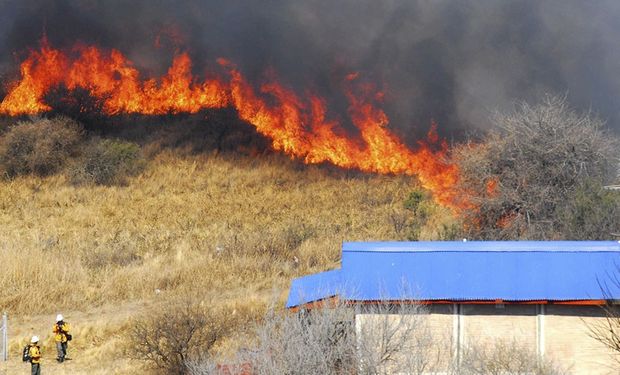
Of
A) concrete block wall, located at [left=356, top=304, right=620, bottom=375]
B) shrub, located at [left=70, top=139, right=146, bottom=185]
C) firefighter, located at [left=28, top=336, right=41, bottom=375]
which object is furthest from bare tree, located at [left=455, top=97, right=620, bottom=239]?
shrub, located at [left=70, top=139, right=146, bottom=185]

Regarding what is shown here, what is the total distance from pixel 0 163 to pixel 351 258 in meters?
25.0

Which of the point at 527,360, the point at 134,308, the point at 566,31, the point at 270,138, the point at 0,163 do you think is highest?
the point at 566,31

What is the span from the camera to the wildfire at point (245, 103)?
120 feet

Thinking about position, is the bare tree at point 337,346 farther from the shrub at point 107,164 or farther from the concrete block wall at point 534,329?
the shrub at point 107,164

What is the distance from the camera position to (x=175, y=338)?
13.9 metres

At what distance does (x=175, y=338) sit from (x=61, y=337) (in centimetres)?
269

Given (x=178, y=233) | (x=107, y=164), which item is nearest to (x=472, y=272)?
(x=178, y=233)

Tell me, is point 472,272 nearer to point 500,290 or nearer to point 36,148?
→ point 500,290

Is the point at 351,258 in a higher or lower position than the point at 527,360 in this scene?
higher

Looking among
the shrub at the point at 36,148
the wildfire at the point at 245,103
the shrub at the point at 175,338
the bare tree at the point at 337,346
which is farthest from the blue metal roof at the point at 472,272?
the shrub at the point at 36,148

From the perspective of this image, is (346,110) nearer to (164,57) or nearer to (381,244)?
(164,57)

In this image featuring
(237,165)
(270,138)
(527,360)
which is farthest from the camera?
(270,138)

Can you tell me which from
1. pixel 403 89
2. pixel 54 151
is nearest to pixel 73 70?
pixel 54 151

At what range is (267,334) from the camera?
9.98m
